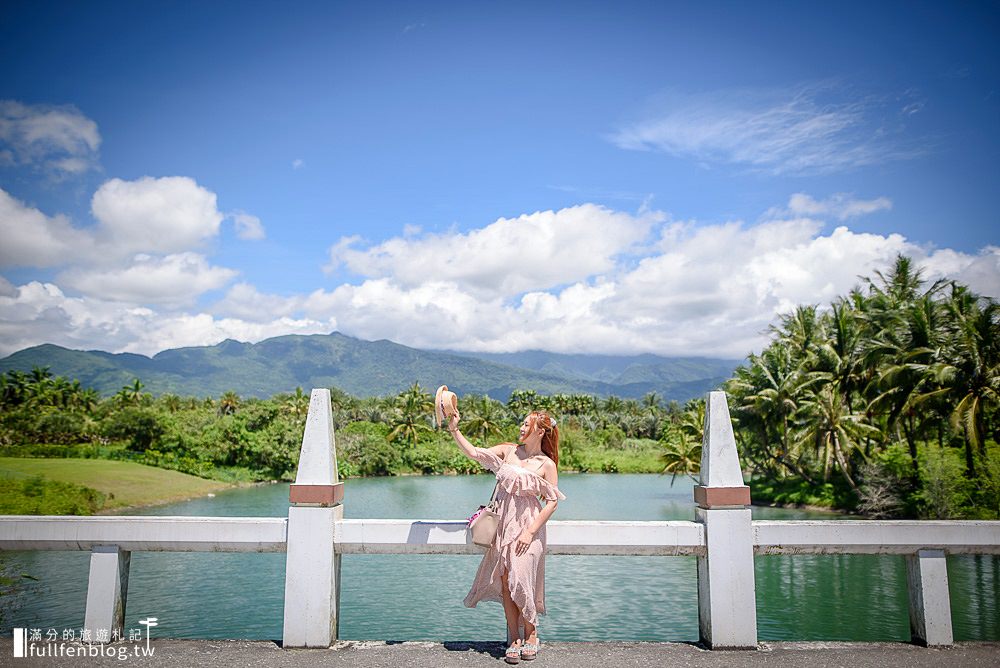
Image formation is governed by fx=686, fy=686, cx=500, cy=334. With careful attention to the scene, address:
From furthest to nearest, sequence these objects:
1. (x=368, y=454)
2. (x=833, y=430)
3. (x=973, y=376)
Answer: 1. (x=368, y=454)
2. (x=833, y=430)
3. (x=973, y=376)

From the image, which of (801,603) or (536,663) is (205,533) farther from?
(801,603)

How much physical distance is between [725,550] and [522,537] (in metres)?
1.53

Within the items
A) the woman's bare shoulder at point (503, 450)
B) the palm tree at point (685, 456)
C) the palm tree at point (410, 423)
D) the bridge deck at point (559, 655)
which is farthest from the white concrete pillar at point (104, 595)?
the palm tree at point (410, 423)

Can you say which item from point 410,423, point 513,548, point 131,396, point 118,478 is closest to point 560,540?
point 513,548

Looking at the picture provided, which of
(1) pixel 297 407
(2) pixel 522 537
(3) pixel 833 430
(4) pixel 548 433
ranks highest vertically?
(1) pixel 297 407

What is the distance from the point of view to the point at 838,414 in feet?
113

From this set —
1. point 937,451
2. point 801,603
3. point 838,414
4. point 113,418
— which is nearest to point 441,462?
point 113,418

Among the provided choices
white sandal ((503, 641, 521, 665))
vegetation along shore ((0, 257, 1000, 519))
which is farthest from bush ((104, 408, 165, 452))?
white sandal ((503, 641, 521, 665))

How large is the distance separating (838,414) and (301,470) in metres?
34.8

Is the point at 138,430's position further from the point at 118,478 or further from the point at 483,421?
the point at 483,421

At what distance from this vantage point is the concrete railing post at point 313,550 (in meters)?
4.91

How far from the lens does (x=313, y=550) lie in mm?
4953

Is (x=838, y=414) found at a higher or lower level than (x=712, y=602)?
higher

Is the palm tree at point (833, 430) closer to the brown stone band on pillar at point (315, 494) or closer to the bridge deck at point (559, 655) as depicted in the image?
the bridge deck at point (559, 655)
